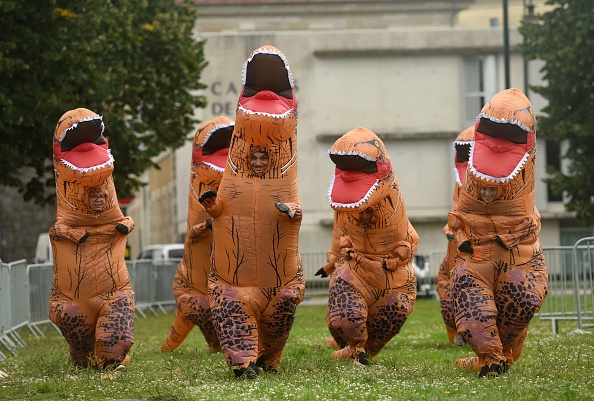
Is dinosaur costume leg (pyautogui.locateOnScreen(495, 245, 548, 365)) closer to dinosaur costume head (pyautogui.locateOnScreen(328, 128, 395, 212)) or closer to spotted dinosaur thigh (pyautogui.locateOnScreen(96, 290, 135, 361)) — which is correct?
dinosaur costume head (pyautogui.locateOnScreen(328, 128, 395, 212))

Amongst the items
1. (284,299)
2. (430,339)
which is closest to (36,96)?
(430,339)

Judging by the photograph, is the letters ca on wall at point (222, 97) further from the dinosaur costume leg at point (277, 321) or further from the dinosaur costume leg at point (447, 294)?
the dinosaur costume leg at point (277, 321)

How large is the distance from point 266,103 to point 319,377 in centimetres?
255

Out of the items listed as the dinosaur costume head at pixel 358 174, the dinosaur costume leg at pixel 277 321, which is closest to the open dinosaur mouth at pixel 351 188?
the dinosaur costume head at pixel 358 174

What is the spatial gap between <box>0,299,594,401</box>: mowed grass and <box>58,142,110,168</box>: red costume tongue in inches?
82.5

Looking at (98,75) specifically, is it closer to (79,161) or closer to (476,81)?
(79,161)

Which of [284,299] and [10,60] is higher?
[10,60]

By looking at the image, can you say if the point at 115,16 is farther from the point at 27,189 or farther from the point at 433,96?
the point at 433,96

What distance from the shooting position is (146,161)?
90.8ft

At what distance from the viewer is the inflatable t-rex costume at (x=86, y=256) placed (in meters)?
13.5

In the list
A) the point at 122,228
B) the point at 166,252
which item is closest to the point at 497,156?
the point at 122,228

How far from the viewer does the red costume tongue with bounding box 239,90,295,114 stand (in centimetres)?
1209

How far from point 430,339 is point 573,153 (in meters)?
11.1

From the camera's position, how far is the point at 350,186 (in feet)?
42.7
